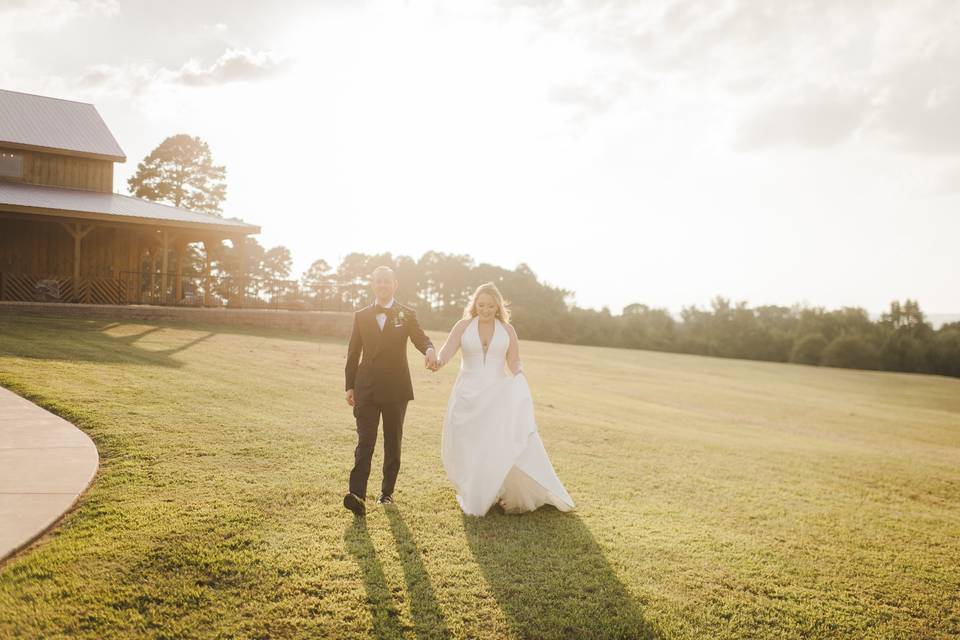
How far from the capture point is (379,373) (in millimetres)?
5660

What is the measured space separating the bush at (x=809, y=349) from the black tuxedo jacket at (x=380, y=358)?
6362 cm

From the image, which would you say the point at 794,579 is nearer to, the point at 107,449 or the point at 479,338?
the point at 479,338

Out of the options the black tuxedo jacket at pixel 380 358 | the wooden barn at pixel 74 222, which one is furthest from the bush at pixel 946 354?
the black tuxedo jacket at pixel 380 358

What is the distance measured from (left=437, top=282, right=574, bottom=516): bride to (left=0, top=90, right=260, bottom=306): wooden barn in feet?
65.8

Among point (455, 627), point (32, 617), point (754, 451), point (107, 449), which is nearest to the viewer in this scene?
point (32, 617)

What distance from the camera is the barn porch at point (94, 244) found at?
21.3m

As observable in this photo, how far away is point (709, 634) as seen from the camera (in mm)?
4039

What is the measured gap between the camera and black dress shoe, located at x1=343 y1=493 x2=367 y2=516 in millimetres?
5426

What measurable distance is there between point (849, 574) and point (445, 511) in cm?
362

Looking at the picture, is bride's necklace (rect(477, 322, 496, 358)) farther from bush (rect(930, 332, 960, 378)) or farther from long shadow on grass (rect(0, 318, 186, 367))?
bush (rect(930, 332, 960, 378))

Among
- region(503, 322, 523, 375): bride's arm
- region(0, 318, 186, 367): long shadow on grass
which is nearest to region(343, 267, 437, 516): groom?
region(503, 322, 523, 375): bride's arm

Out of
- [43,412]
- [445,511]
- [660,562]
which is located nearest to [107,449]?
[43,412]

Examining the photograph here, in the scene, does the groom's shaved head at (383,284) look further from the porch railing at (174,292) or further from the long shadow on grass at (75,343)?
the porch railing at (174,292)

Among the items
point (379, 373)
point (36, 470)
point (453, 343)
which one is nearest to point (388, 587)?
point (379, 373)
